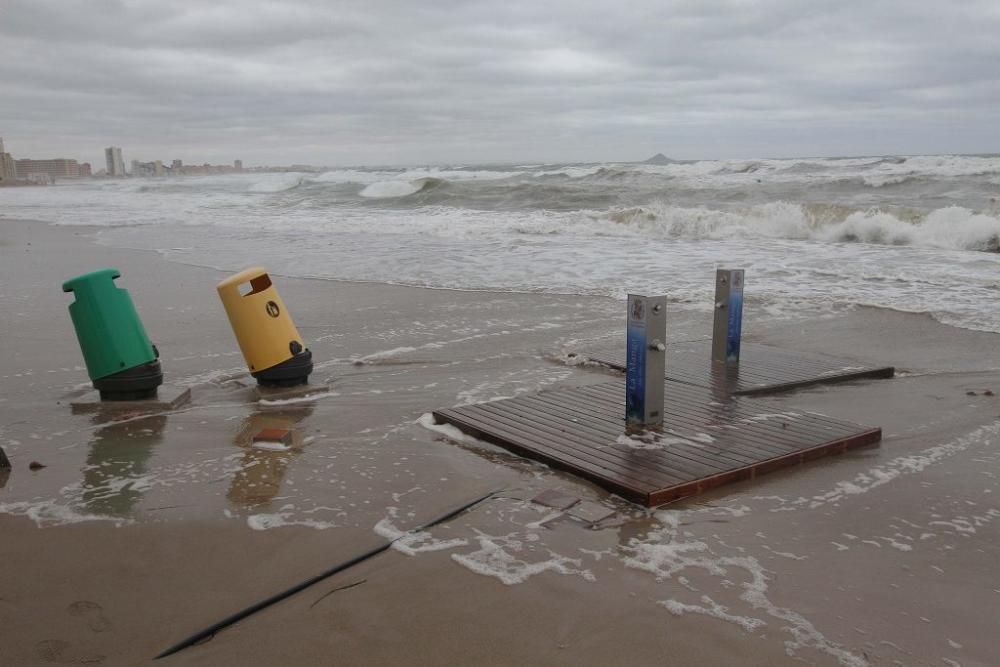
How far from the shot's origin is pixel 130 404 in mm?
5617

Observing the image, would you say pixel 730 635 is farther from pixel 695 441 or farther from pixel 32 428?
pixel 32 428

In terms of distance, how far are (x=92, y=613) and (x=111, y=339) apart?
317cm

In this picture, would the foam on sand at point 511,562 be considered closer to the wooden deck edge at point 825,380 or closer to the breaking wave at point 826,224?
the wooden deck edge at point 825,380

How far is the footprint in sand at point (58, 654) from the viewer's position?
260cm

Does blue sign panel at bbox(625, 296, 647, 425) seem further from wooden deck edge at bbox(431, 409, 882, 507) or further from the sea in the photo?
the sea

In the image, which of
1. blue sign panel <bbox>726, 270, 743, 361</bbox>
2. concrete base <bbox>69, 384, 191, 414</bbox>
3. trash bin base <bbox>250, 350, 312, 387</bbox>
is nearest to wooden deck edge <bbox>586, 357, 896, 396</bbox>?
blue sign panel <bbox>726, 270, 743, 361</bbox>

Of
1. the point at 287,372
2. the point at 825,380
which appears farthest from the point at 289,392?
the point at 825,380

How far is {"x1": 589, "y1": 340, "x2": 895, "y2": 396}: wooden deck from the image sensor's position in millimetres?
6152

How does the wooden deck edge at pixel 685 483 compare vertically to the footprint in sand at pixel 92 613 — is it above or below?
below

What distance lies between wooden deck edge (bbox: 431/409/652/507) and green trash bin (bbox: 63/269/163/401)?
7.23 feet

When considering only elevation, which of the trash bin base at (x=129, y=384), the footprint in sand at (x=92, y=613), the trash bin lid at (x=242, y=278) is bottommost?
the footprint in sand at (x=92, y=613)

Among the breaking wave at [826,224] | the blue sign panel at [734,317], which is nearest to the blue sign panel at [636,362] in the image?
the blue sign panel at [734,317]

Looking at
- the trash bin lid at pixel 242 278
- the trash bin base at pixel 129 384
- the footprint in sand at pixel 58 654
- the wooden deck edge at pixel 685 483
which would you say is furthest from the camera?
the trash bin lid at pixel 242 278

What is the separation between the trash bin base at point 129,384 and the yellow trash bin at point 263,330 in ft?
2.30
